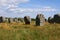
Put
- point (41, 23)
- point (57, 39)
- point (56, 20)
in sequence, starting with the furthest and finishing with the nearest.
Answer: point (56, 20)
point (41, 23)
point (57, 39)

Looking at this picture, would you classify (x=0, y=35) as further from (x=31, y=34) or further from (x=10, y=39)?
(x=31, y=34)

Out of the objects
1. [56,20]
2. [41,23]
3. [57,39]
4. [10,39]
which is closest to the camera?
[10,39]

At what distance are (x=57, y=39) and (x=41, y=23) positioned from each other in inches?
779

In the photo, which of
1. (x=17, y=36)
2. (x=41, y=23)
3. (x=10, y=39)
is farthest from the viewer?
(x=41, y=23)

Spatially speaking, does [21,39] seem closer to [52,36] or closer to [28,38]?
[28,38]

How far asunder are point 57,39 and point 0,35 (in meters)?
5.57

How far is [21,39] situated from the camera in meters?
17.7

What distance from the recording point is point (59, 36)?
67.4 ft

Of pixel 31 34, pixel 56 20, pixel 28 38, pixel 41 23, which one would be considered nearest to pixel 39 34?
pixel 31 34

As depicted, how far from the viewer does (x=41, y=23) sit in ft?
128

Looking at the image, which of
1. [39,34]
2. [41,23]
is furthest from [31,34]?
[41,23]

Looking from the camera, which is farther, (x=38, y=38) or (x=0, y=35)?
(x=38, y=38)

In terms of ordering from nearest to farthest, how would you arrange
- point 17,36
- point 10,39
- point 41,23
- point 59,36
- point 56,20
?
point 10,39
point 17,36
point 59,36
point 41,23
point 56,20

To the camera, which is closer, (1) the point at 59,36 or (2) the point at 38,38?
(2) the point at 38,38
